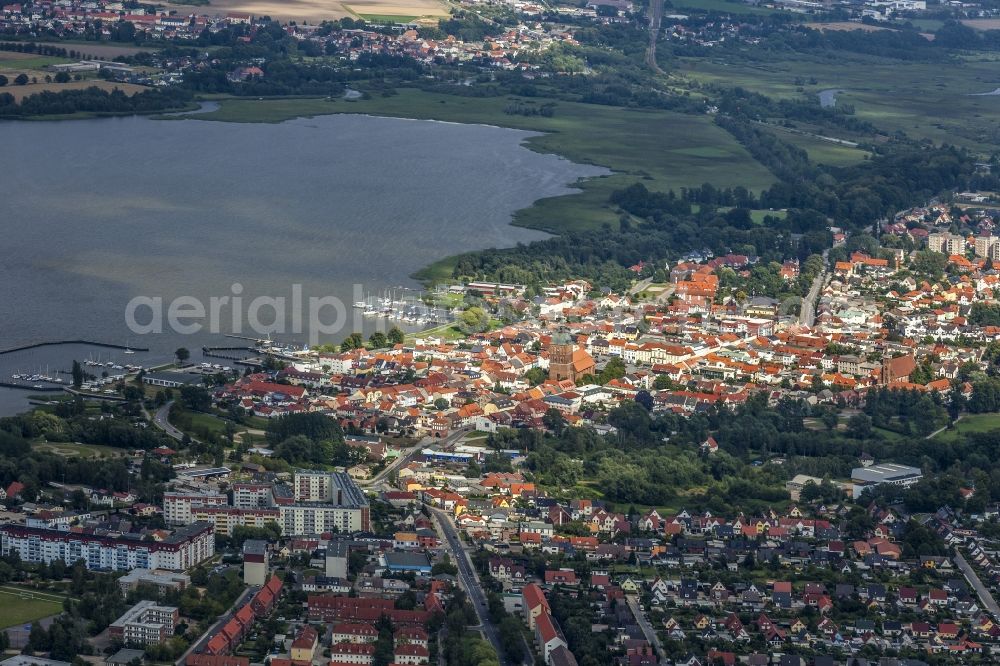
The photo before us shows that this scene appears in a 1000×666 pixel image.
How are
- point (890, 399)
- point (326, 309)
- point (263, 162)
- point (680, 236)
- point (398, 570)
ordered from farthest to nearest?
point (263, 162) < point (680, 236) < point (326, 309) < point (890, 399) < point (398, 570)

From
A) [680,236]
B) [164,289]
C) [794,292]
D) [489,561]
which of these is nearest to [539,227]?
[680,236]

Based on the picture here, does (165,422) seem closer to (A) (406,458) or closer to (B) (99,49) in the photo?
(A) (406,458)

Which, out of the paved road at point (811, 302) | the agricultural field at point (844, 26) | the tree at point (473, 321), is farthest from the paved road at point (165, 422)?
the agricultural field at point (844, 26)

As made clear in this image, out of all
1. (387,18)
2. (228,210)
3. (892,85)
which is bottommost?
(892,85)

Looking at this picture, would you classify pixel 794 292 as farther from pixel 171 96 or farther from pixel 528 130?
→ pixel 171 96

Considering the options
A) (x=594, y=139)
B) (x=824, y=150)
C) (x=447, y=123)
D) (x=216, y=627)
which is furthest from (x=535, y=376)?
(x=447, y=123)

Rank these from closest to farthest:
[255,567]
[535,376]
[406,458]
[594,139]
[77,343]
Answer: [255,567]
[406,458]
[535,376]
[77,343]
[594,139]
